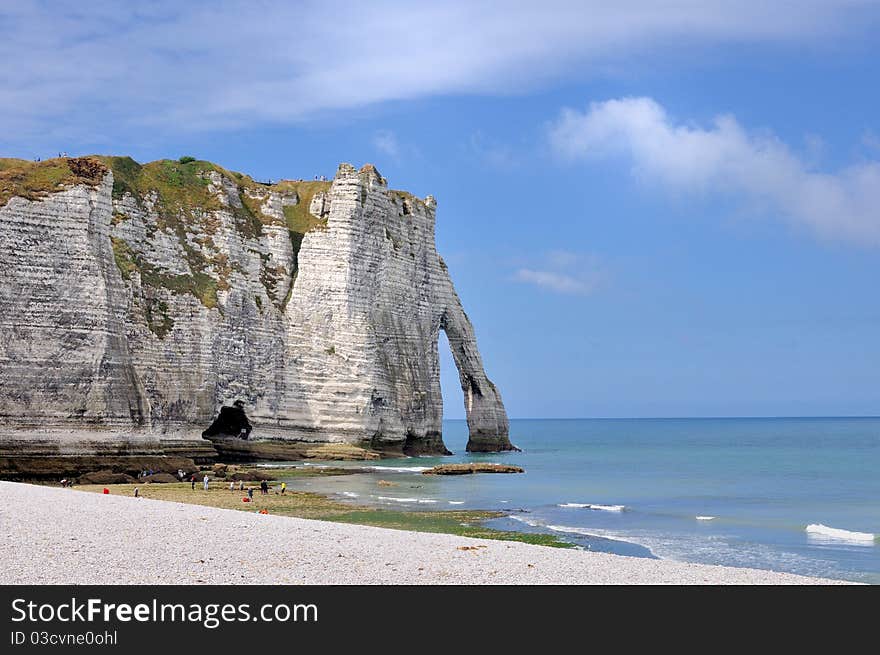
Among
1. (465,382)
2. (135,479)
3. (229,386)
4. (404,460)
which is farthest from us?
(465,382)

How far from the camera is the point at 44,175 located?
50.7 meters

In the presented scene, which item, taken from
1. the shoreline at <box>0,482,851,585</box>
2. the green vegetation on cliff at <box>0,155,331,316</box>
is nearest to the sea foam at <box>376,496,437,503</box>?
the shoreline at <box>0,482,851,585</box>

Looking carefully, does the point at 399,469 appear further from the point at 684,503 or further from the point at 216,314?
the point at 684,503

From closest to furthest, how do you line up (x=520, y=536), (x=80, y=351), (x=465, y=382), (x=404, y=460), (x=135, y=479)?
(x=520, y=536) → (x=135, y=479) → (x=80, y=351) → (x=404, y=460) → (x=465, y=382)

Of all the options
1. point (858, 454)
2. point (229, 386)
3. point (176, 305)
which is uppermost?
point (176, 305)

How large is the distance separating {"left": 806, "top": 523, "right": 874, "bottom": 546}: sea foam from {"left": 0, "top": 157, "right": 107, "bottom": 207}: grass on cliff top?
39.7 metres

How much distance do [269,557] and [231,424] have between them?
154ft

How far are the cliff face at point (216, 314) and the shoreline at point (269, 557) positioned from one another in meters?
28.7

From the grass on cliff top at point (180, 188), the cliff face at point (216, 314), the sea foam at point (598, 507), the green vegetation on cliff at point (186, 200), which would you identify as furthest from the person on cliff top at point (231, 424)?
the sea foam at point (598, 507)

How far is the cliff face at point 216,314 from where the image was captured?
48.0m
